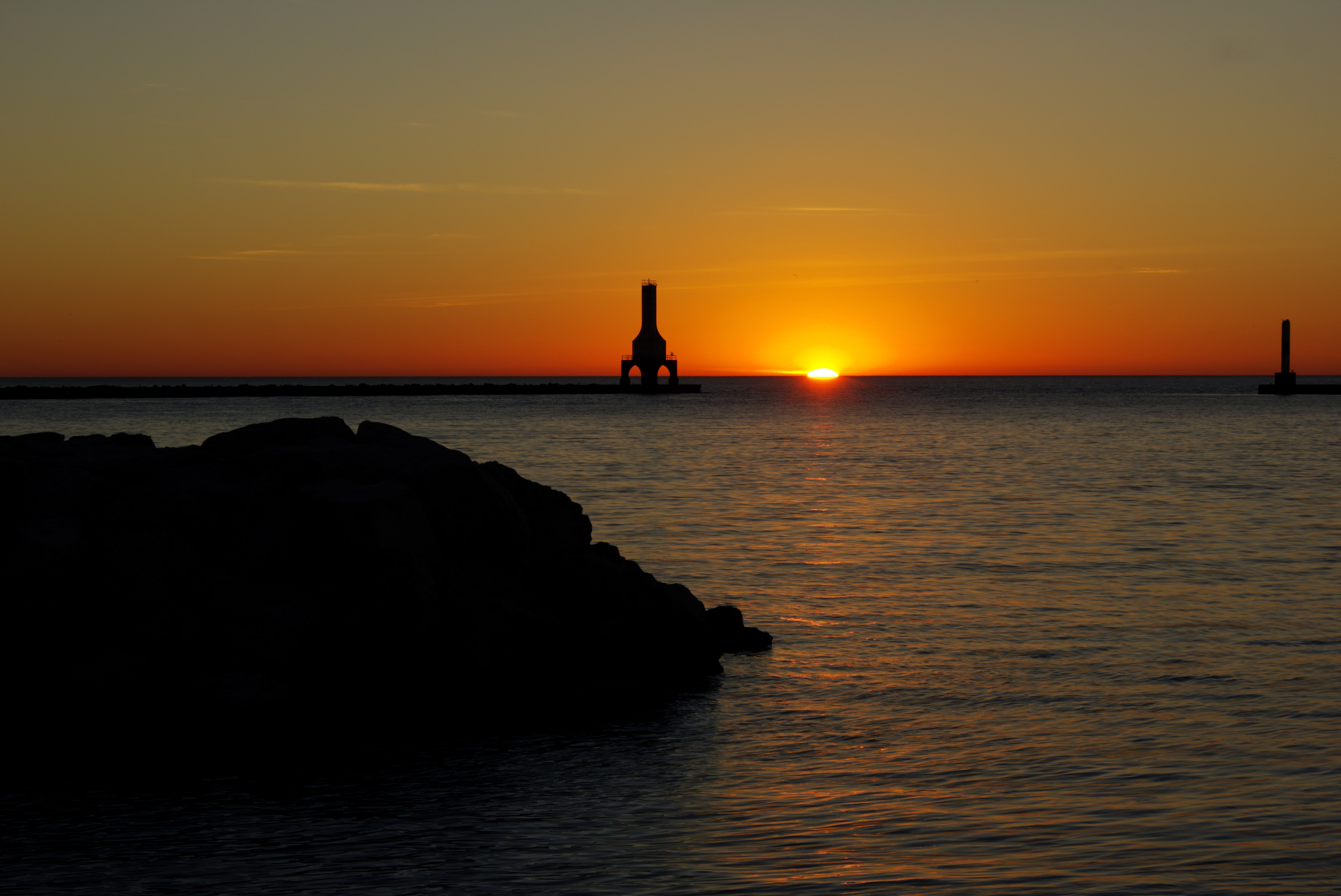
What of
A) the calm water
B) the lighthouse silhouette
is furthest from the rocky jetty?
the lighthouse silhouette

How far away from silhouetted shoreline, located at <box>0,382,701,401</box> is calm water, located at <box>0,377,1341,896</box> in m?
125

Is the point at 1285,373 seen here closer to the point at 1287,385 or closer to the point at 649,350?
the point at 1287,385

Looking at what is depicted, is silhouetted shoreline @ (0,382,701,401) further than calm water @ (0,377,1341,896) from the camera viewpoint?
Yes

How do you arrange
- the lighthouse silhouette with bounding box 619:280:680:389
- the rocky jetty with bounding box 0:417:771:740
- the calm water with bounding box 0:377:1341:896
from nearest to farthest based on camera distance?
the calm water with bounding box 0:377:1341:896 < the rocky jetty with bounding box 0:417:771:740 < the lighthouse silhouette with bounding box 619:280:680:389

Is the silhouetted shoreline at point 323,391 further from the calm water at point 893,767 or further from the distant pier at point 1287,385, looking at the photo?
the calm water at point 893,767

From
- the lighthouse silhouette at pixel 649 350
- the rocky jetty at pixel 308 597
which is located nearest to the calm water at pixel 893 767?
the rocky jetty at pixel 308 597

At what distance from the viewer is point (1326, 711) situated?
11891 millimetres

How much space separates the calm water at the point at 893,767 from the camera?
26.3 ft

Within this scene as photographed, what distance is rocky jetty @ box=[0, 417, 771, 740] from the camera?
39.8ft

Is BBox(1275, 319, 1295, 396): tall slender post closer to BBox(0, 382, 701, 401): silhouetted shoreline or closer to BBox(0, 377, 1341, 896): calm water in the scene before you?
BBox(0, 382, 701, 401): silhouetted shoreline

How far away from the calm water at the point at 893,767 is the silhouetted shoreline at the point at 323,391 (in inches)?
4913

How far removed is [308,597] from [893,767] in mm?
6470

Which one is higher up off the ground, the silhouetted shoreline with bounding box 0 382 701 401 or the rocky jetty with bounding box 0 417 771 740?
the silhouetted shoreline with bounding box 0 382 701 401

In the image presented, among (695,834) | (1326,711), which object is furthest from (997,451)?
(695,834)
